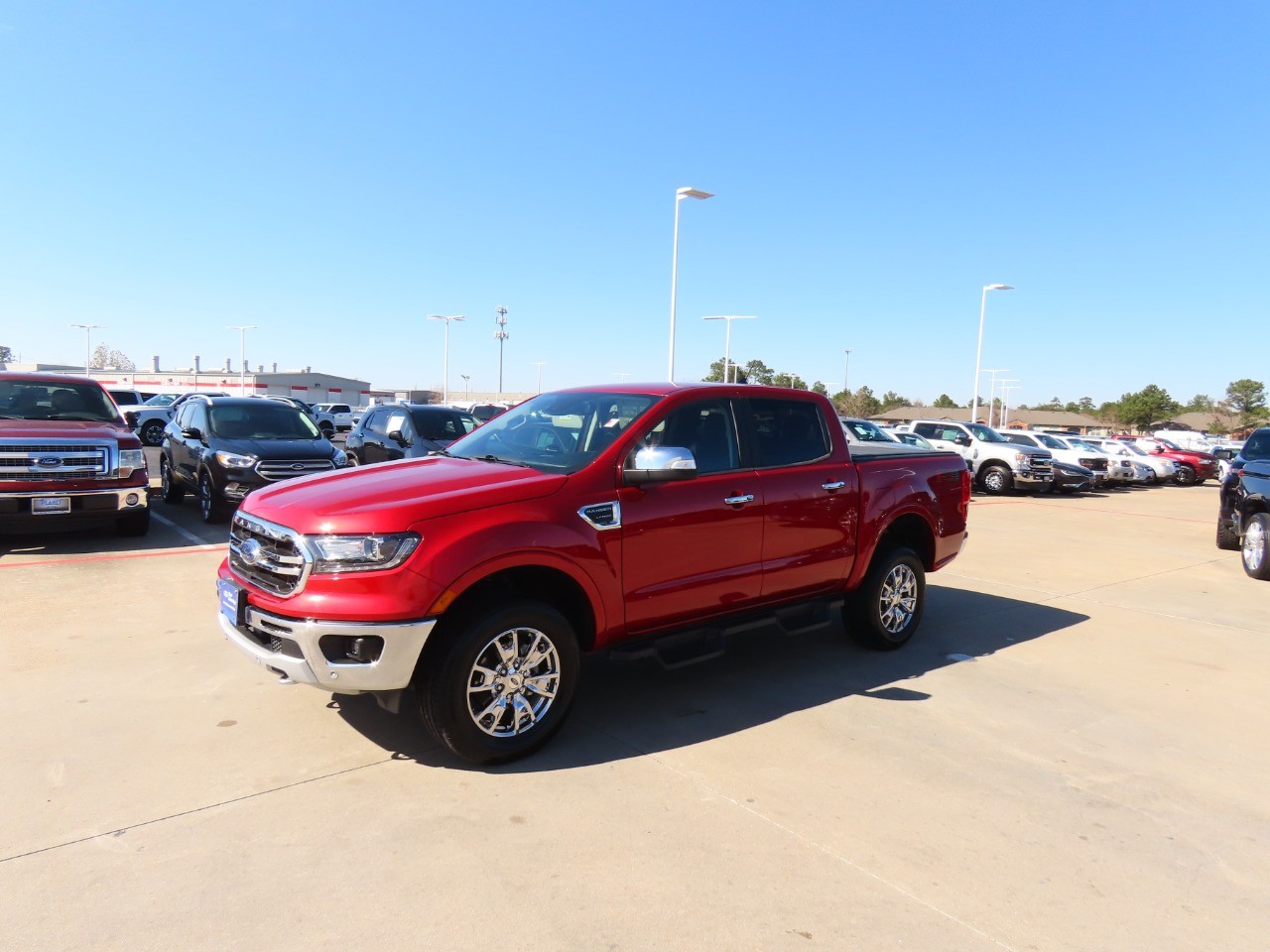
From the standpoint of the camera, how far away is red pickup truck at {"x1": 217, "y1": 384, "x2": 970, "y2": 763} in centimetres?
364

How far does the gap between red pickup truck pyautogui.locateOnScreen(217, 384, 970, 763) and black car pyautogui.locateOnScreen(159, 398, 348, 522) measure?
5937 millimetres

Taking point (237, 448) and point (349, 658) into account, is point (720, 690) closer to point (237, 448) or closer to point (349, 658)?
point (349, 658)

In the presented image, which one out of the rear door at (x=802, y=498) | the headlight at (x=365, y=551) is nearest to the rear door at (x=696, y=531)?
the rear door at (x=802, y=498)

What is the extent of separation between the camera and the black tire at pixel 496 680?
371 centimetres

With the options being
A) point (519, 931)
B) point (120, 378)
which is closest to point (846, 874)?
point (519, 931)

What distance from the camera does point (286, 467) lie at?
10469 mm

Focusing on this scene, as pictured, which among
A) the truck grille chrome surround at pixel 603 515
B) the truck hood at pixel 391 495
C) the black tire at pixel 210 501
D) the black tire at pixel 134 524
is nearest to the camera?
the truck hood at pixel 391 495

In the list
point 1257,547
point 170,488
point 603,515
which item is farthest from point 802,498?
point 170,488

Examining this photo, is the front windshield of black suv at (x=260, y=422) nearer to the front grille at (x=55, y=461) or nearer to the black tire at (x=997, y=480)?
the front grille at (x=55, y=461)

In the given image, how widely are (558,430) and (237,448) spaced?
23.6 feet

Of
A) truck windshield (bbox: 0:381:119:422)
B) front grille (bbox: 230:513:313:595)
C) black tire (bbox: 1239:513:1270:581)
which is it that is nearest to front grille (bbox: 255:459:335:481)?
truck windshield (bbox: 0:381:119:422)

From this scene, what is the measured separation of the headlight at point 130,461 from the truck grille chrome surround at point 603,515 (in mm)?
6934

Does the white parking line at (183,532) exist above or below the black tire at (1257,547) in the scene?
below

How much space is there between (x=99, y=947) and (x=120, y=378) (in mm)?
98768
